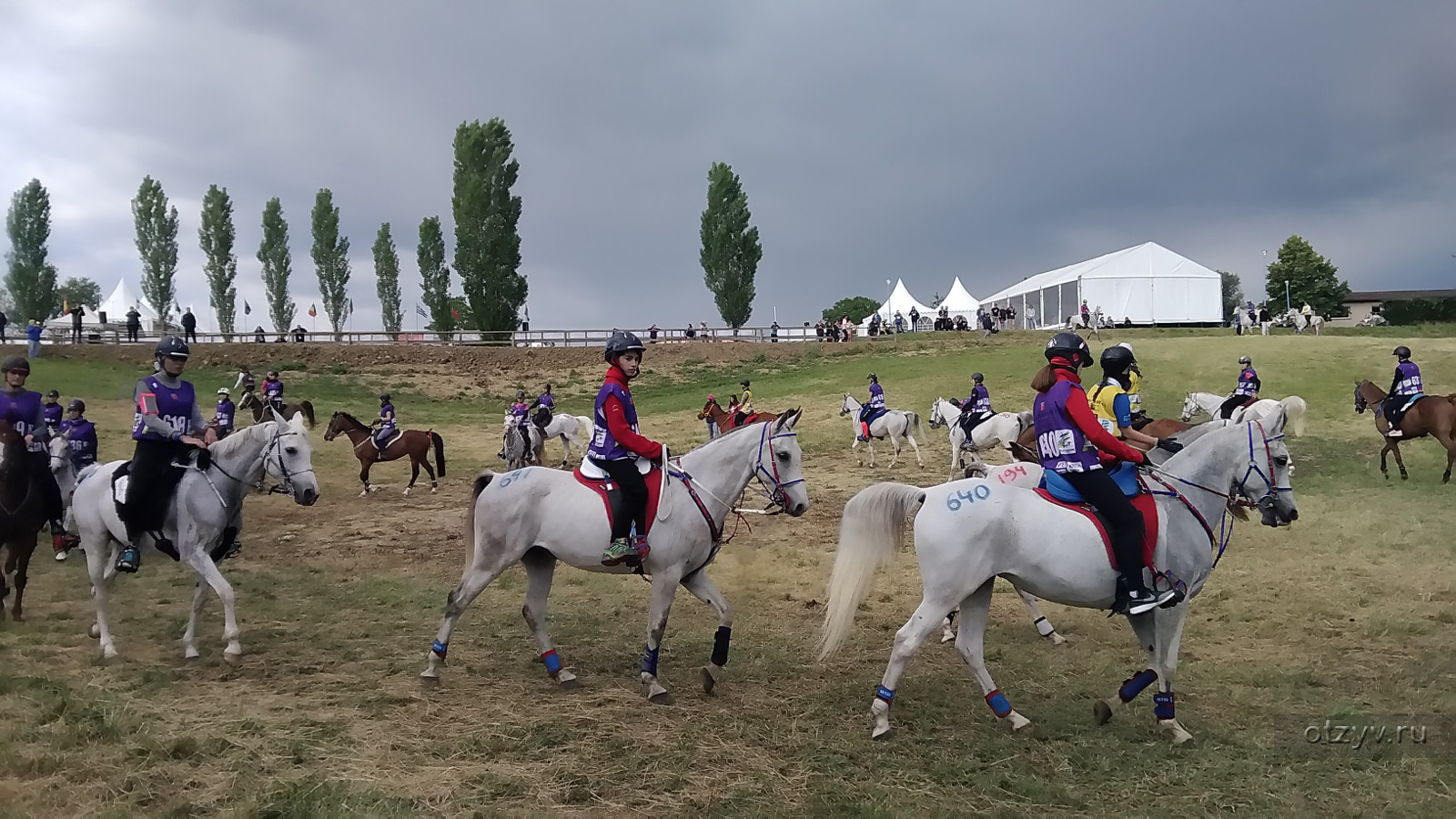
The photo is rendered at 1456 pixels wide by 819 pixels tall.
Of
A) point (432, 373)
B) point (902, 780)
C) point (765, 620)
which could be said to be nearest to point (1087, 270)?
point (432, 373)

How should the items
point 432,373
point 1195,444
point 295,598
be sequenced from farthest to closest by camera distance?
1. point 432,373
2. point 295,598
3. point 1195,444

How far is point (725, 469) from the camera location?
22.5 feet

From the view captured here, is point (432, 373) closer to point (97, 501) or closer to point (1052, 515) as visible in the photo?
point (97, 501)

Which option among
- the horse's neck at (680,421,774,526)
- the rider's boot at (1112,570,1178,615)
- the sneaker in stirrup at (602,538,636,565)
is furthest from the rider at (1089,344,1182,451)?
the sneaker in stirrup at (602,538,636,565)

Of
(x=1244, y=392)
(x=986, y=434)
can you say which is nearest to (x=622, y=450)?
(x=986, y=434)

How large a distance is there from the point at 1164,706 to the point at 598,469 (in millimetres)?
4574

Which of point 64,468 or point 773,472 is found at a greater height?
point 773,472

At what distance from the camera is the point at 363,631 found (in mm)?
8297

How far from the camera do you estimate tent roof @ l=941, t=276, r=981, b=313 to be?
58.4m

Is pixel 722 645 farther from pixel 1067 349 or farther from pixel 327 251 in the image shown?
pixel 327 251

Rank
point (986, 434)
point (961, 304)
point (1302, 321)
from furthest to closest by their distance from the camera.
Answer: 1. point (961, 304)
2. point (1302, 321)
3. point (986, 434)

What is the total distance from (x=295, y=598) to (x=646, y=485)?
5.78 metres

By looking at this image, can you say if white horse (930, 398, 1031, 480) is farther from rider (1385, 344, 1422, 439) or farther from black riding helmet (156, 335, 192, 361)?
black riding helmet (156, 335, 192, 361)

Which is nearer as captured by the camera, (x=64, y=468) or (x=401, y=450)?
(x=64, y=468)
